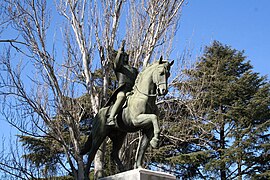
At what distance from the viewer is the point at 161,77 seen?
6.44 meters

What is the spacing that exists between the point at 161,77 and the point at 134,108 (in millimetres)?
735

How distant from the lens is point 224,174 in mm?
A: 18344

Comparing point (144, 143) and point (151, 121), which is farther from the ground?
point (151, 121)

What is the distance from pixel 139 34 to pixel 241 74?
1156 cm

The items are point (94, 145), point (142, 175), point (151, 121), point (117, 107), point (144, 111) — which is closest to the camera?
point (142, 175)

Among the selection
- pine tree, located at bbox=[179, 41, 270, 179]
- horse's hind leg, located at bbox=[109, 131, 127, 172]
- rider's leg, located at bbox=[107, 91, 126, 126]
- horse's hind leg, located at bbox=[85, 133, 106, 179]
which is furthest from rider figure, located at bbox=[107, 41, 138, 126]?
pine tree, located at bbox=[179, 41, 270, 179]

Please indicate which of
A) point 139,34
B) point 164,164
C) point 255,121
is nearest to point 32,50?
point 139,34

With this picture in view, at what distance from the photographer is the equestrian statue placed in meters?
6.45

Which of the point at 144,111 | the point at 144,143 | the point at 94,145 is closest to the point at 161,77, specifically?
the point at 144,111

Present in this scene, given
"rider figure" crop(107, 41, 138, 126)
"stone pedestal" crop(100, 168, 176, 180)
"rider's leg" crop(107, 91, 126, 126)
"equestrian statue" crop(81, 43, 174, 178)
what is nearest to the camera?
"stone pedestal" crop(100, 168, 176, 180)

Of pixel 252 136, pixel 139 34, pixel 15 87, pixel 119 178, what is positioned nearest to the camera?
pixel 119 178

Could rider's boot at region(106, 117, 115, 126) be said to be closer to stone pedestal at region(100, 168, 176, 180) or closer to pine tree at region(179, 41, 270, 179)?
stone pedestal at region(100, 168, 176, 180)

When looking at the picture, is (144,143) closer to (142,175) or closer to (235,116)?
(142,175)

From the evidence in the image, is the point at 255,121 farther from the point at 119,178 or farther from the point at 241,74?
the point at 119,178
